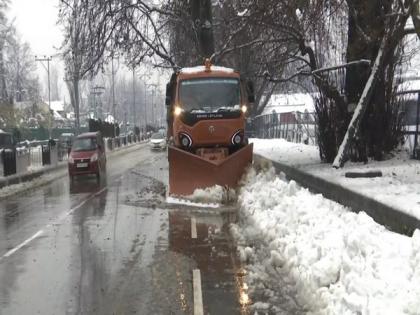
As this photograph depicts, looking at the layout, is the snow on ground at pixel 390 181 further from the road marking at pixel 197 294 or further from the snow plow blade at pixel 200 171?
the road marking at pixel 197 294

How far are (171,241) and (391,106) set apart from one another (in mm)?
8883

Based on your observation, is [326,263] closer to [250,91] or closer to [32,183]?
[250,91]

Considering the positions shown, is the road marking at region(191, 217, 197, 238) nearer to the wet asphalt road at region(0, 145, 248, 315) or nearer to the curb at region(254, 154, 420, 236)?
the wet asphalt road at region(0, 145, 248, 315)

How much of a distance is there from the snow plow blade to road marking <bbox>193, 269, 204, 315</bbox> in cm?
648

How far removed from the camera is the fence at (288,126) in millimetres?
38094

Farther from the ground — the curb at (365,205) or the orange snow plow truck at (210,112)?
the orange snow plow truck at (210,112)

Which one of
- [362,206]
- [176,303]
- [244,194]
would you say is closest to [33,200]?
[244,194]

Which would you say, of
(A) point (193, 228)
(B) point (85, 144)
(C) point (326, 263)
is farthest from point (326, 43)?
(C) point (326, 263)

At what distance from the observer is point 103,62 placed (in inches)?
1086

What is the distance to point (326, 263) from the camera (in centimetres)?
688

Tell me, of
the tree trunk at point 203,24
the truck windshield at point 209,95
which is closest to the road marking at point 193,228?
the truck windshield at point 209,95

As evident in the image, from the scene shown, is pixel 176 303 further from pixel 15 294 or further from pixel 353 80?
pixel 353 80

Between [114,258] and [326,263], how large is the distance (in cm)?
392

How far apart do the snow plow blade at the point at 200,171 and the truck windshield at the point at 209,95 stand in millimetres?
1748
